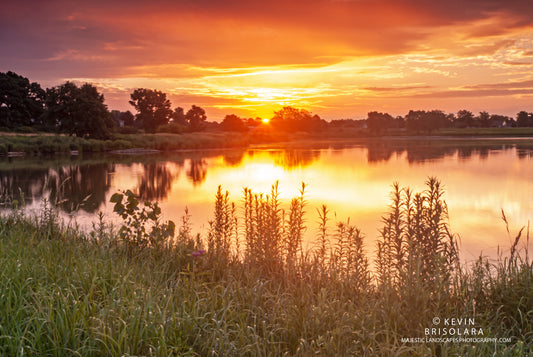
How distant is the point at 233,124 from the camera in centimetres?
11938

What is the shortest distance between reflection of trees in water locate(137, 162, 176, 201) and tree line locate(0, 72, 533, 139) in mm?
24785

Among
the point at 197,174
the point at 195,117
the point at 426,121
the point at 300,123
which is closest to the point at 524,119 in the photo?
the point at 426,121

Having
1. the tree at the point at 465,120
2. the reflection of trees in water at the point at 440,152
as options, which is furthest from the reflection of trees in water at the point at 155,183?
the tree at the point at 465,120

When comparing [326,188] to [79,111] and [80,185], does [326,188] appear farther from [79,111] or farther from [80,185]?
[79,111]

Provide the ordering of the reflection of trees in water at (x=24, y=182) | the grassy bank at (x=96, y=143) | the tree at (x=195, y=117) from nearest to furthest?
1. the reflection of trees in water at (x=24, y=182)
2. the grassy bank at (x=96, y=143)
3. the tree at (x=195, y=117)

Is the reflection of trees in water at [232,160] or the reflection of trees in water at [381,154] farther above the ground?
the reflection of trees in water at [381,154]

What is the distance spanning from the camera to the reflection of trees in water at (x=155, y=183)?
64.5 feet

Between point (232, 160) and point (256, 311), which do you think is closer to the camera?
point (256, 311)

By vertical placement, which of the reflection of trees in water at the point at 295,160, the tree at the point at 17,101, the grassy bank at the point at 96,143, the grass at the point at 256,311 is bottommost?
the reflection of trees in water at the point at 295,160

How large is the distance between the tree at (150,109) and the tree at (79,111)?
28.9 m

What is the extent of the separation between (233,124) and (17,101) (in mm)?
59282

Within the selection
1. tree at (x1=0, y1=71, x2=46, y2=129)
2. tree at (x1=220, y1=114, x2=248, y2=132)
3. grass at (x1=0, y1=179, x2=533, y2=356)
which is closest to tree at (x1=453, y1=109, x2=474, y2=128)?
tree at (x1=220, y1=114, x2=248, y2=132)

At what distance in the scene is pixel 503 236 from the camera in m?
11.5

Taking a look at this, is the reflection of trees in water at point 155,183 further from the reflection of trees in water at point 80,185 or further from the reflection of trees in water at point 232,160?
the reflection of trees in water at point 232,160
